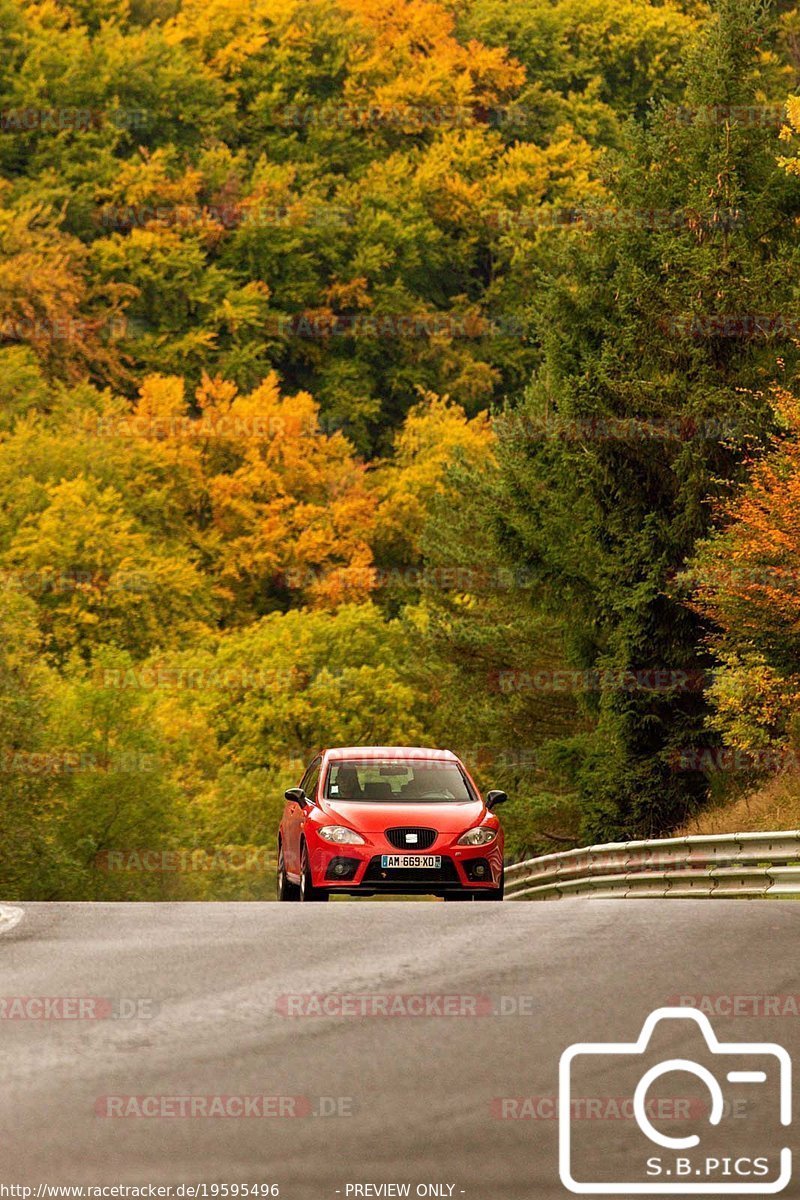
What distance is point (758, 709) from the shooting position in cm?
3173

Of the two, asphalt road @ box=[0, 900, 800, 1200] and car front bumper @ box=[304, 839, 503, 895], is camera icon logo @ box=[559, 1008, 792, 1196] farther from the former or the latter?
car front bumper @ box=[304, 839, 503, 895]

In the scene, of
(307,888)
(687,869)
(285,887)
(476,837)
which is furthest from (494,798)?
(687,869)

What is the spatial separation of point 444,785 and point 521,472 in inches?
969

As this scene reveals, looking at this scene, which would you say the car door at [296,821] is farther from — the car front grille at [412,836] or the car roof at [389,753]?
the car front grille at [412,836]

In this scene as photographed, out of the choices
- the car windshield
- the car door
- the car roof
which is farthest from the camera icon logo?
the car roof

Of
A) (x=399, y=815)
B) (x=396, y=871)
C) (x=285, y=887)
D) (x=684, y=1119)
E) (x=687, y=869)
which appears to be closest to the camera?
(x=684, y=1119)

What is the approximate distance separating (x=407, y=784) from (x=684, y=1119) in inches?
485

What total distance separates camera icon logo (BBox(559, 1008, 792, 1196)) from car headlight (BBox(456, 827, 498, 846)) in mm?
9258

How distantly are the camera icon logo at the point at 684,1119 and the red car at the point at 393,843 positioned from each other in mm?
9143

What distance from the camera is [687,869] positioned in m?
23.9

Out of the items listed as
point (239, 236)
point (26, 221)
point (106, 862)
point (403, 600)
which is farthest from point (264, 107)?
point (106, 862)

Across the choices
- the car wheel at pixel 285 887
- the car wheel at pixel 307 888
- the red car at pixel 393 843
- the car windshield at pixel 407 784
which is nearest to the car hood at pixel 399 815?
the red car at pixel 393 843

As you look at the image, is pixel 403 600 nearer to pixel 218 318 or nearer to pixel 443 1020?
pixel 218 318

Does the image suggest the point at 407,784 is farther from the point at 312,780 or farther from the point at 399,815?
the point at 399,815
